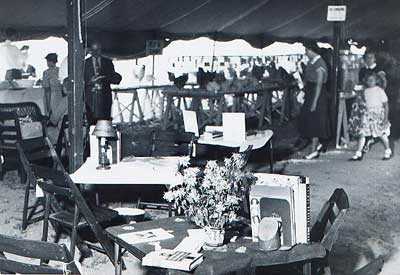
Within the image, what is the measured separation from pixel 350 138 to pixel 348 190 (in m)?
3.61

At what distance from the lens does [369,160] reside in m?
8.71

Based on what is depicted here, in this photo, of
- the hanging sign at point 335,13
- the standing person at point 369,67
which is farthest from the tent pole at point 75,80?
the standing person at point 369,67

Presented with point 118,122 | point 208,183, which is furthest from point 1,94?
point 208,183

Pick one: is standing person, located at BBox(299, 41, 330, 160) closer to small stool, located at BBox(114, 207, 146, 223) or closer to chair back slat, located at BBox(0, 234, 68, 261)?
small stool, located at BBox(114, 207, 146, 223)

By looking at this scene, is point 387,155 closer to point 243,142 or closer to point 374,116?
point 374,116

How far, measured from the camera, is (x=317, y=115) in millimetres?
8922

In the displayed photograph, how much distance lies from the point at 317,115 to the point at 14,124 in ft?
13.6

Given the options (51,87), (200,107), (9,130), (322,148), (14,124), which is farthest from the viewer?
(200,107)

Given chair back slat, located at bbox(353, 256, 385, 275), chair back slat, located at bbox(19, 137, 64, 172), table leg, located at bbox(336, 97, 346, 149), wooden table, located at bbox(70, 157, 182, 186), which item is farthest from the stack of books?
table leg, located at bbox(336, 97, 346, 149)

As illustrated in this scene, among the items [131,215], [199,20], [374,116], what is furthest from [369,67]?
[131,215]

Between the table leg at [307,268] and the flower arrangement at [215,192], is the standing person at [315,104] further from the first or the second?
the flower arrangement at [215,192]

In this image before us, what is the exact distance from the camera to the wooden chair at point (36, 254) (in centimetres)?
244

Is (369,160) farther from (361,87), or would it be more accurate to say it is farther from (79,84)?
(79,84)

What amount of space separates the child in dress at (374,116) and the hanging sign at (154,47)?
11.3ft
